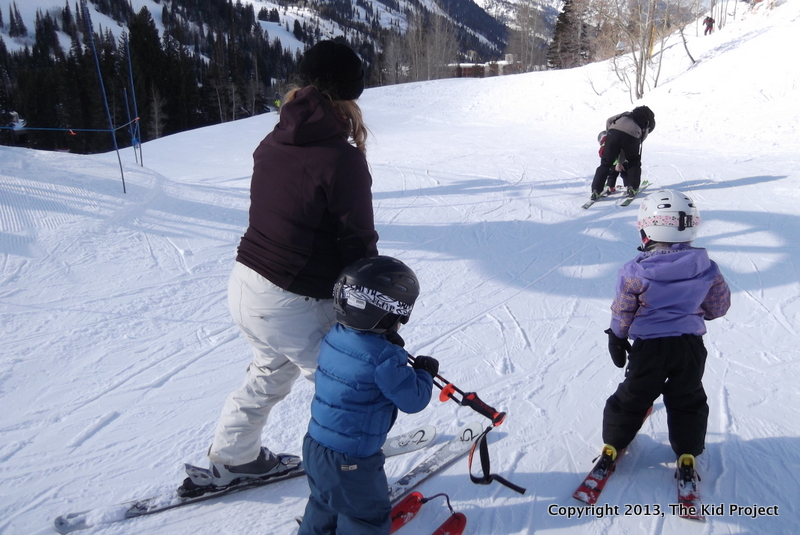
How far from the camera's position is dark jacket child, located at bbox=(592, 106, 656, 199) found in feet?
23.2

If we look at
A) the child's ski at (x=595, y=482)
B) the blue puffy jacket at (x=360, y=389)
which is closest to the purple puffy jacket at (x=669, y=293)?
the child's ski at (x=595, y=482)

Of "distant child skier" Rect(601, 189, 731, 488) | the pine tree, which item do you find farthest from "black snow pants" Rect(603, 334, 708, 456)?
the pine tree

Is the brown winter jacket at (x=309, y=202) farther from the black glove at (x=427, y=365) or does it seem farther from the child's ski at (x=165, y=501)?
the child's ski at (x=165, y=501)

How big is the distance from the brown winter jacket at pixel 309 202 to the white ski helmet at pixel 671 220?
1233 mm

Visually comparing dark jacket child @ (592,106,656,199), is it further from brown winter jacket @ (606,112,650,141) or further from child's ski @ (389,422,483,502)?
child's ski @ (389,422,483,502)

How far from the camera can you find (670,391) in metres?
2.38

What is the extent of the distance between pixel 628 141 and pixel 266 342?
6646mm

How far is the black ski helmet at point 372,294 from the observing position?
1736mm

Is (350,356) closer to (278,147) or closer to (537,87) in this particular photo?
(278,147)

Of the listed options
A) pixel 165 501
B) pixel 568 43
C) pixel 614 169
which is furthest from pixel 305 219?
pixel 568 43

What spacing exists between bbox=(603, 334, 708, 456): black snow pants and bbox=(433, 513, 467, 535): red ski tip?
84 cm

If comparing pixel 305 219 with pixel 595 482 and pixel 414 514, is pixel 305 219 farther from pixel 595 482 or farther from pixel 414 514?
pixel 595 482

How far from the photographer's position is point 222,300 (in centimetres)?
445

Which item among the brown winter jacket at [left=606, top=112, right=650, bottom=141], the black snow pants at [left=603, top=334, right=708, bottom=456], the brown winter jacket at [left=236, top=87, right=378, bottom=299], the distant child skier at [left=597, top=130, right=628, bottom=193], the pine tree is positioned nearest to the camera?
the brown winter jacket at [left=236, top=87, right=378, bottom=299]
